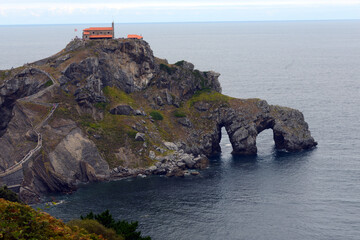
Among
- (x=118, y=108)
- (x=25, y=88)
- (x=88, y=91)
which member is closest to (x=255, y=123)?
(x=118, y=108)

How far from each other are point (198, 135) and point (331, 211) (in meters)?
58.4

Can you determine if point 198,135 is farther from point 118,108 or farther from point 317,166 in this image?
point 317,166

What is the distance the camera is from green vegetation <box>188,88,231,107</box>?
568 ft

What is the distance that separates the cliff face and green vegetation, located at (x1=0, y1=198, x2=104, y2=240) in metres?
56.6

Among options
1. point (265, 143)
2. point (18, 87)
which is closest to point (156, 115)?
point (265, 143)

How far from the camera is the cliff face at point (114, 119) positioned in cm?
13888

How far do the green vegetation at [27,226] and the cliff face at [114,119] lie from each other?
56.6 metres

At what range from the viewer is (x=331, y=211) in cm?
11425

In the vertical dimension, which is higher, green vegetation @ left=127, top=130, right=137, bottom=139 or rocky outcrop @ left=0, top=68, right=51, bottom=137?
rocky outcrop @ left=0, top=68, right=51, bottom=137

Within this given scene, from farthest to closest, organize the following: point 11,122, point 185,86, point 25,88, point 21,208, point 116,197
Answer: point 185,86, point 25,88, point 11,122, point 116,197, point 21,208

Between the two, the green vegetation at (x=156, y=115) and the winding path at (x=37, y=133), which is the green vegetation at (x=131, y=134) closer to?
the green vegetation at (x=156, y=115)

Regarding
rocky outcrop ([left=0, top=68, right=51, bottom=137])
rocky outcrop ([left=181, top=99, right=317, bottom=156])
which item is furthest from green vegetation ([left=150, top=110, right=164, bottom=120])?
rocky outcrop ([left=0, top=68, right=51, bottom=137])

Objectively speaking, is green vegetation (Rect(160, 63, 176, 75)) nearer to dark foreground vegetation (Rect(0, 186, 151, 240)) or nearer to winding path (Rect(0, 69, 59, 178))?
winding path (Rect(0, 69, 59, 178))

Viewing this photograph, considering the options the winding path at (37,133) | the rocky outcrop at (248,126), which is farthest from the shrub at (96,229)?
the rocky outcrop at (248,126)
